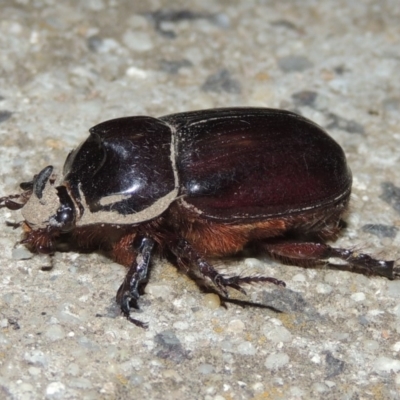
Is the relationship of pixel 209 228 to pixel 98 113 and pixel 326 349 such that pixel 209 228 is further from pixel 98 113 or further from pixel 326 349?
pixel 98 113

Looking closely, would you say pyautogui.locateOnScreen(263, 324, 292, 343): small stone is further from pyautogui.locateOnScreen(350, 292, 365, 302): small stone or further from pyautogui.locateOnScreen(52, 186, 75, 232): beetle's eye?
pyautogui.locateOnScreen(52, 186, 75, 232): beetle's eye

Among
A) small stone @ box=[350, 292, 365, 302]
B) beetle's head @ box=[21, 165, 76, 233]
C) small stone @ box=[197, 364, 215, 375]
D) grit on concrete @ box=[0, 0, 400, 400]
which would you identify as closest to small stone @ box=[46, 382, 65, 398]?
grit on concrete @ box=[0, 0, 400, 400]

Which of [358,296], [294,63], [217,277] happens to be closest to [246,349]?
[217,277]

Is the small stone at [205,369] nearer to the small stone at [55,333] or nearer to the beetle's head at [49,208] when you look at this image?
the small stone at [55,333]

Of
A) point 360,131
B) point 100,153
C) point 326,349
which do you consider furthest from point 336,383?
point 360,131

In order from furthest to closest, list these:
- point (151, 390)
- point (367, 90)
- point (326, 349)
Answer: point (367, 90) < point (326, 349) < point (151, 390)

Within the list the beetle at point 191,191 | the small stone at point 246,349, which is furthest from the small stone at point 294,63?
the small stone at point 246,349
